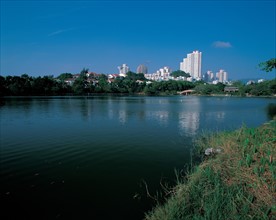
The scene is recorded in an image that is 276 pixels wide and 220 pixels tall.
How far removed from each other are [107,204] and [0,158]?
585cm

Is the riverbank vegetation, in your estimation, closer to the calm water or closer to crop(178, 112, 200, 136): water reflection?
crop(178, 112, 200, 136): water reflection

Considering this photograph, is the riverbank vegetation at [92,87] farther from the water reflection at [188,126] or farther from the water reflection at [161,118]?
the water reflection at [188,126]

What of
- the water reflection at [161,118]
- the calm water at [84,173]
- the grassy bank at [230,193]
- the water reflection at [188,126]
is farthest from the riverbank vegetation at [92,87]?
the grassy bank at [230,193]

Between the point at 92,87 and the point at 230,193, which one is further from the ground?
the point at 92,87

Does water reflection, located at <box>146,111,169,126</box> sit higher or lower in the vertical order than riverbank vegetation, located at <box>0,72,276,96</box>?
lower

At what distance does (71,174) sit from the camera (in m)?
6.58

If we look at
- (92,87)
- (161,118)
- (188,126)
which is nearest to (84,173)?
(188,126)

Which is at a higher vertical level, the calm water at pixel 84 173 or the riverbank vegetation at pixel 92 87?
the riverbank vegetation at pixel 92 87

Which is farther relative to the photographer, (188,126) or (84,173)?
(188,126)

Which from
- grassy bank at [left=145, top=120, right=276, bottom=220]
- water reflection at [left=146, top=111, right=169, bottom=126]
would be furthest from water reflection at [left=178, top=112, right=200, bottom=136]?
grassy bank at [left=145, top=120, right=276, bottom=220]

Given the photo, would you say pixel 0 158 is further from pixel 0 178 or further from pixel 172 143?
pixel 172 143

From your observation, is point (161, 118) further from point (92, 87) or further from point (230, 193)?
point (92, 87)

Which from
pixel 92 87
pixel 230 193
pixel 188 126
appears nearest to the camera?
pixel 230 193

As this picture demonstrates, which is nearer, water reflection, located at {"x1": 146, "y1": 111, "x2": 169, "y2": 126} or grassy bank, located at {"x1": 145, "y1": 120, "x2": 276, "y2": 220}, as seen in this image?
grassy bank, located at {"x1": 145, "y1": 120, "x2": 276, "y2": 220}
